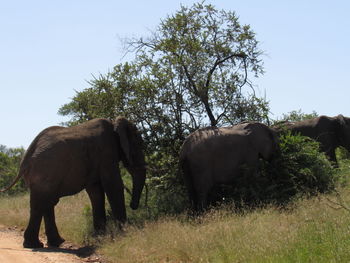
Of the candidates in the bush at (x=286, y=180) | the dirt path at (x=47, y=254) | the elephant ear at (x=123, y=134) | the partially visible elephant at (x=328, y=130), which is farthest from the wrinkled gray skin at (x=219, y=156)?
the partially visible elephant at (x=328, y=130)

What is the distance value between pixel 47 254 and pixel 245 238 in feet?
13.8

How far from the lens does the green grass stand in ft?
26.4

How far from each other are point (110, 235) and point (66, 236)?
2.55m

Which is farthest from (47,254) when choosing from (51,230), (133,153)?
(133,153)

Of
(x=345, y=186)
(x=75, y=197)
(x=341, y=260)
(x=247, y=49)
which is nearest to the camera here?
(x=341, y=260)

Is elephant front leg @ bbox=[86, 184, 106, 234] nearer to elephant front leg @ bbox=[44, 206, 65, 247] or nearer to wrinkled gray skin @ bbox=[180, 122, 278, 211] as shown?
elephant front leg @ bbox=[44, 206, 65, 247]

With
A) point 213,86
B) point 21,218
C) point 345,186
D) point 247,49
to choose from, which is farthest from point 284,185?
point 21,218

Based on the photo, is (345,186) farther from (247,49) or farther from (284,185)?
(247,49)

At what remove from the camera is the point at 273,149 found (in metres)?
14.3

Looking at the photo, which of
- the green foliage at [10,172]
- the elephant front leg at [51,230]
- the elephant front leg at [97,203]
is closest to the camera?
the elephant front leg at [51,230]

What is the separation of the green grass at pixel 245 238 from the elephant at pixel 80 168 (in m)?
1.05

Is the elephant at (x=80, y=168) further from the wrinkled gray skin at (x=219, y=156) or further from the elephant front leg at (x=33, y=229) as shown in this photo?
the wrinkled gray skin at (x=219, y=156)

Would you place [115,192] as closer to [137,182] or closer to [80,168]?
[137,182]

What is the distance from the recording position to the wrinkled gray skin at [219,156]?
13.2 metres
